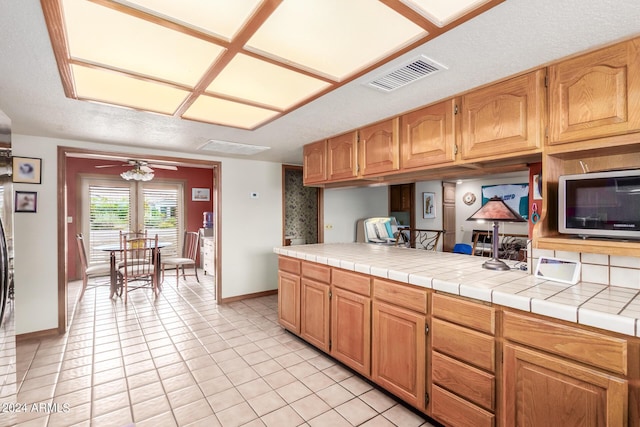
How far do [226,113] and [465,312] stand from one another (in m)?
2.31

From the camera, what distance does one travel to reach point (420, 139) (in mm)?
2332

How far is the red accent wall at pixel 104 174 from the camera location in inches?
222

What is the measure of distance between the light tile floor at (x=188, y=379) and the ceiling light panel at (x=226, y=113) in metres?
2.12

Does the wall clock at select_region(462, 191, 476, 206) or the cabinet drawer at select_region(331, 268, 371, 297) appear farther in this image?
the wall clock at select_region(462, 191, 476, 206)

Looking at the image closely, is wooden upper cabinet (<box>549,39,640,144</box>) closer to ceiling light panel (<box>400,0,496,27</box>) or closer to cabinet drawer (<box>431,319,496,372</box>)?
ceiling light panel (<box>400,0,496,27</box>)

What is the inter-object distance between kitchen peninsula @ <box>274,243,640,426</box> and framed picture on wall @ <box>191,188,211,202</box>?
5.31m

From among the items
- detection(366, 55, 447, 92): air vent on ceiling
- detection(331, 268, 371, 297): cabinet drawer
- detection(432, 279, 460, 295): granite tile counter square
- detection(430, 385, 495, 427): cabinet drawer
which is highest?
detection(366, 55, 447, 92): air vent on ceiling

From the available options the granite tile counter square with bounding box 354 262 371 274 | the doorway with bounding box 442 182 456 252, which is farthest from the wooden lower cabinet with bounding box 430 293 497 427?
the doorway with bounding box 442 182 456 252

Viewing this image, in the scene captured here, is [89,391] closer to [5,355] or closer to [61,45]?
[5,355]

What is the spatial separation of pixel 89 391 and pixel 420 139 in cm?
316

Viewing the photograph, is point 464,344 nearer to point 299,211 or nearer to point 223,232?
point 223,232

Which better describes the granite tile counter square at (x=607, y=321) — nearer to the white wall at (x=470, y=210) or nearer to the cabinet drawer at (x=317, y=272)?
the cabinet drawer at (x=317, y=272)

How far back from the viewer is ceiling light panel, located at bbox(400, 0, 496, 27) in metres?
1.15

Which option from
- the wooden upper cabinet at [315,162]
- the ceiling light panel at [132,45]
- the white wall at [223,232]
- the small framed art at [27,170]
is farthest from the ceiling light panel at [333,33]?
the small framed art at [27,170]
